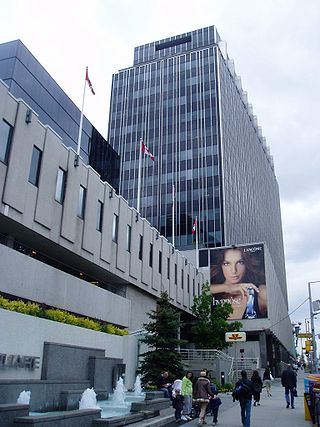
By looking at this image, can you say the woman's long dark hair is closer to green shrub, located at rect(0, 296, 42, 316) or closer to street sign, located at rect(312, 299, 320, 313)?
street sign, located at rect(312, 299, 320, 313)

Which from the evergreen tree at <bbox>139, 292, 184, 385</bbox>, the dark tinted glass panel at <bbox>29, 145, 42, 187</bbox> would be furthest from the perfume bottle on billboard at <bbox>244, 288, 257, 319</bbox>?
the dark tinted glass panel at <bbox>29, 145, 42, 187</bbox>

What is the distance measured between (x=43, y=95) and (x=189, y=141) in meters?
52.7

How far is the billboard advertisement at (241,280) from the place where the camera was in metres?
53.2

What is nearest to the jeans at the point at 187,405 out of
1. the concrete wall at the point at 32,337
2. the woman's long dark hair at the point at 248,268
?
the concrete wall at the point at 32,337

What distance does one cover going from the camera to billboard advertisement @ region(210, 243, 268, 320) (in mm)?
53219

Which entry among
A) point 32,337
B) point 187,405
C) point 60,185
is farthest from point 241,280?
point 32,337

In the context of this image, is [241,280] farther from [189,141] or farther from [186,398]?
[186,398]

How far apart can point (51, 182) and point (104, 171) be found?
23.0 m

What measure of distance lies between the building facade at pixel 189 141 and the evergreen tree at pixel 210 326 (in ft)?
89.3

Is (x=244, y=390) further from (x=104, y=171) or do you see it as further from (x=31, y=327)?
(x=104, y=171)

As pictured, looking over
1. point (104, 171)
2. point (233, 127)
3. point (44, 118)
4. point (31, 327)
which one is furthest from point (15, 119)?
point (233, 127)

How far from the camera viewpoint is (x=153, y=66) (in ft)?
325

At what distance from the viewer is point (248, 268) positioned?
54.9 m

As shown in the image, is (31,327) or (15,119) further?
(15,119)
